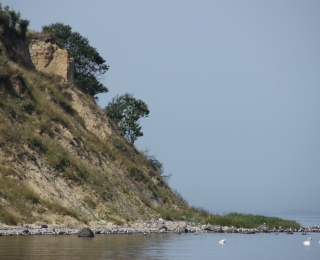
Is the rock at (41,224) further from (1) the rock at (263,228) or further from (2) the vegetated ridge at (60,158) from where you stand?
(1) the rock at (263,228)

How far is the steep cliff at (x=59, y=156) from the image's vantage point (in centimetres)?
4106

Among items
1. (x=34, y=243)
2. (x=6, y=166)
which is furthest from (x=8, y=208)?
(x=34, y=243)

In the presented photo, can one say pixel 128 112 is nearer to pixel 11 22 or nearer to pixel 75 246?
pixel 11 22

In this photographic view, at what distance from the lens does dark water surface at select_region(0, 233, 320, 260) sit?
26.2 metres

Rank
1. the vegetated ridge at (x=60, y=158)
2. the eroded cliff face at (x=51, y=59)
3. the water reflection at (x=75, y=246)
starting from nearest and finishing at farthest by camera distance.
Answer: the water reflection at (x=75, y=246), the vegetated ridge at (x=60, y=158), the eroded cliff face at (x=51, y=59)

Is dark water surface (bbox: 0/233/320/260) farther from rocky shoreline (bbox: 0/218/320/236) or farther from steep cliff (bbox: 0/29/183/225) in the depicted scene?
steep cliff (bbox: 0/29/183/225)

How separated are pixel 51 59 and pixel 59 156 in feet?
52.4

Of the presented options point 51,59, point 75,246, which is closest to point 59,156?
point 51,59

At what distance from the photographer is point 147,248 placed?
3039cm

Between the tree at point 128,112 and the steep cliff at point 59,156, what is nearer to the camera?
the steep cliff at point 59,156

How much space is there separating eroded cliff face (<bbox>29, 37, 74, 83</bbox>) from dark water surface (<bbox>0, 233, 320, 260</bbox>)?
991 inches

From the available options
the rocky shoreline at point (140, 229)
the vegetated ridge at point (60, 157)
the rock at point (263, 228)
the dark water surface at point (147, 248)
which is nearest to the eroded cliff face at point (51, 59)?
the vegetated ridge at point (60, 157)

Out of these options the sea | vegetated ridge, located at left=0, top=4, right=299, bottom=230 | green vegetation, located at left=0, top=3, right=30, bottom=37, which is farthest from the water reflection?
green vegetation, located at left=0, top=3, right=30, bottom=37

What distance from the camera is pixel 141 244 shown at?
3231 cm
